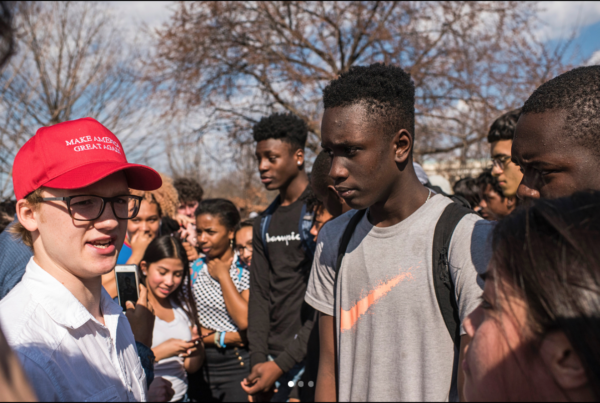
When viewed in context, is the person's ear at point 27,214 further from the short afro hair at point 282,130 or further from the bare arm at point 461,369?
the short afro hair at point 282,130

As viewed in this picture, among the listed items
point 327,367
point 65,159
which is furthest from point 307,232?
point 65,159

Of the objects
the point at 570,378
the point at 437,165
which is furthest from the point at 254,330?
the point at 437,165

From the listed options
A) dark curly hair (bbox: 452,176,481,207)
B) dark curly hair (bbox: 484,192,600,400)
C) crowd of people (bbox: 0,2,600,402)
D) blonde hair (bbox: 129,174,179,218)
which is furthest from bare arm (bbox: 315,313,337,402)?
dark curly hair (bbox: 452,176,481,207)

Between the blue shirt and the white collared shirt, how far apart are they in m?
0.85

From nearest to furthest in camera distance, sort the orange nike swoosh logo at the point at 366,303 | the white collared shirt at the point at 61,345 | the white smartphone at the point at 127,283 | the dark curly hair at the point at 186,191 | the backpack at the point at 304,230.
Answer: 1. the white collared shirt at the point at 61,345
2. the orange nike swoosh logo at the point at 366,303
3. the white smartphone at the point at 127,283
4. the backpack at the point at 304,230
5. the dark curly hair at the point at 186,191

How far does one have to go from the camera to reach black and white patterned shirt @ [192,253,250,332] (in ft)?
13.0

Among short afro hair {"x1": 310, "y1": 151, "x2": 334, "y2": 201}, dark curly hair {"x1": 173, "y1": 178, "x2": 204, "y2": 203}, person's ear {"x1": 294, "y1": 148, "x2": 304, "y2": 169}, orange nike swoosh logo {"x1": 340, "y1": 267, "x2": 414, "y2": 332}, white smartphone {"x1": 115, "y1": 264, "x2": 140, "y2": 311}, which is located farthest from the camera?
dark curly hair {"x1": 173, "y1": 178, "x2": 204, "y2": 203}

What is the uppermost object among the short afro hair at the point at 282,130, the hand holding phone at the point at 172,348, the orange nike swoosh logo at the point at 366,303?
the short afro hair at the point at 282,130

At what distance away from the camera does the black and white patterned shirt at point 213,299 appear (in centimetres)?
396

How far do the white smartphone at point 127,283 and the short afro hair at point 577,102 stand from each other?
2.44m

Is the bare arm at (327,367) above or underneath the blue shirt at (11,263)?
underneath

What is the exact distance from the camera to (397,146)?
203 centimetres

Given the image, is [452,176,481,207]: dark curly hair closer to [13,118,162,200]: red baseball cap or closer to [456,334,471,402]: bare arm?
[456,334,471,402]: bare arm

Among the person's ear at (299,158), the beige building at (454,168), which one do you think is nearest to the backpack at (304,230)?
the person's ear at (299,158)
